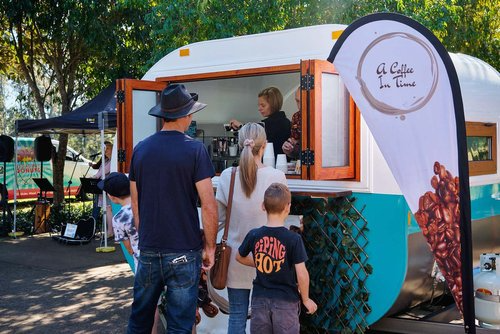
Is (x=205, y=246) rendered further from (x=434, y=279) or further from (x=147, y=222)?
(x=434, y=279)

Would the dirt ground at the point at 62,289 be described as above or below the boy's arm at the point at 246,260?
below

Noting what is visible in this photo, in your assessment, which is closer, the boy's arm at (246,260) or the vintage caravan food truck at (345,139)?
the boy's arm at (246,260)

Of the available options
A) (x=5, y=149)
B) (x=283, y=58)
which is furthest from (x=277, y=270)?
(x=5, y=149)

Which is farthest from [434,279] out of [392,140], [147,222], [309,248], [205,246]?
[147,222]

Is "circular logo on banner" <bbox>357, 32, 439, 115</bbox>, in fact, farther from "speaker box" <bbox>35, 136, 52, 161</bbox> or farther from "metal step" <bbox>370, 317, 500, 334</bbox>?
"speaker box" <bbox>35, 136, 52, 161</bbox>

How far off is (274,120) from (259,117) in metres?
2.06

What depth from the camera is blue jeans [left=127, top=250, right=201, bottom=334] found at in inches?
147

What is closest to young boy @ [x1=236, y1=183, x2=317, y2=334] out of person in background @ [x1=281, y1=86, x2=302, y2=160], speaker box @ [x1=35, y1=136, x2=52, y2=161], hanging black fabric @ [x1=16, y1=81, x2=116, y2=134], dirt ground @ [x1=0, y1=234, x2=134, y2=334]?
person in background @ [x1=281, y1=86, x2=302, y2=160]

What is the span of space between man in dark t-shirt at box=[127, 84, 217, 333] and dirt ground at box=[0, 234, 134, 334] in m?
2.43

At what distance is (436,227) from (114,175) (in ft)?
7.77

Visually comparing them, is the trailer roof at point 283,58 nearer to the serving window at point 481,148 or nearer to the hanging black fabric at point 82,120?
the serving window at point 481,148

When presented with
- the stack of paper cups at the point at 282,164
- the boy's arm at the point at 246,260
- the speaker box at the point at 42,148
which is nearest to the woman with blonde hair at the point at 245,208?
the boy's arm at the point at 246,260

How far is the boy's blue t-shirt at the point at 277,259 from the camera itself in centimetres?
377

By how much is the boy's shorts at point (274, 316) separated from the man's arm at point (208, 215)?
383 mm
